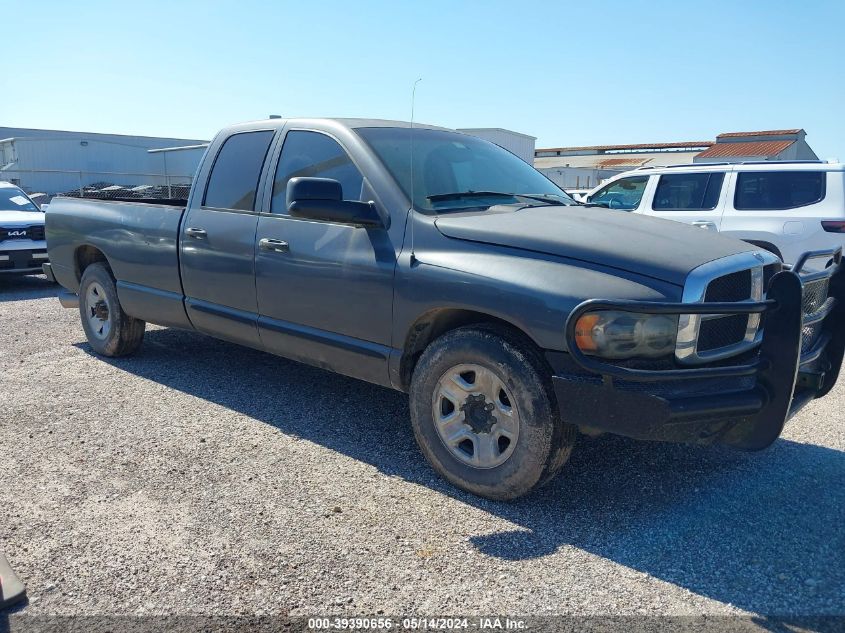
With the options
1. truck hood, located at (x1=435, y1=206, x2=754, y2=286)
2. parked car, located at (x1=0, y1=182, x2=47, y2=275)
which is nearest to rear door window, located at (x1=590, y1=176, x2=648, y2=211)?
truck hood, located at (x1=435, y1=206, x2=754, y2=286)

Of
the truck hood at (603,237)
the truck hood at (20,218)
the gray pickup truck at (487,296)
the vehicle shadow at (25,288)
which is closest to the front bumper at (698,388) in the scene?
the gray pickup truck at (487,296)

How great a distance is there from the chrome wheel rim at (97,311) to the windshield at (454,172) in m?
3.17

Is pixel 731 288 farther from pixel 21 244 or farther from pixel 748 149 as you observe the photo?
pixel 748 149

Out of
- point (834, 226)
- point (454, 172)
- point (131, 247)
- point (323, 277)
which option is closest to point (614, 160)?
point (834, 226)

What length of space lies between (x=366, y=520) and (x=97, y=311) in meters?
4.04

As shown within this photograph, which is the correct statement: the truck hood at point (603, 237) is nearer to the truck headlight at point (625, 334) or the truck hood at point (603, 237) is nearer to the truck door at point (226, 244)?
the truck headlight at point (625, 334)

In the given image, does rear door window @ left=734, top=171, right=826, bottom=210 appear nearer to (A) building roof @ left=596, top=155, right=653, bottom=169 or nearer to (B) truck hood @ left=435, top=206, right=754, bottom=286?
(B) truck hood @ left=435, top=206, right=754, bottom=286

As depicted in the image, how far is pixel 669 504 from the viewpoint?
3455 mm

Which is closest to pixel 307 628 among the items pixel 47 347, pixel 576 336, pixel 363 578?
pixel 363 578

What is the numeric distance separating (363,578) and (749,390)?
1.82 metres

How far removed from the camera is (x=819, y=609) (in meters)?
2.59

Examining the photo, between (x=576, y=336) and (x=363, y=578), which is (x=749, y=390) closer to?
(x=576, y=336)

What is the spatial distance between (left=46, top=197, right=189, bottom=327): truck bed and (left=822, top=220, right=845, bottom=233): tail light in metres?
6.53

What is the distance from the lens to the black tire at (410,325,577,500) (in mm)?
3172
